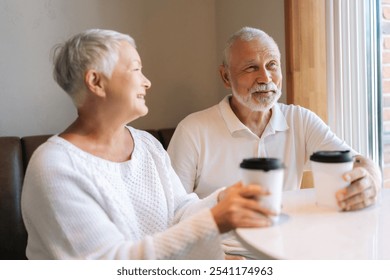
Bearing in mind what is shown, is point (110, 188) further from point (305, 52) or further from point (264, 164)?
point (305, 52)

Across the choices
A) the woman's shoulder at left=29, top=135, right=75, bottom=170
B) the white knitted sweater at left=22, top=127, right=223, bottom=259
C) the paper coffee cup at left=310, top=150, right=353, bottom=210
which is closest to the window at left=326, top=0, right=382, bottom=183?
the paper coffee cup at left=310, top=150, right=353, bottom=210

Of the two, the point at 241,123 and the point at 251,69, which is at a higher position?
the point at 251,69

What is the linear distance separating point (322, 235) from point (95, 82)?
0.67 meters

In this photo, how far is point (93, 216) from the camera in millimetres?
990

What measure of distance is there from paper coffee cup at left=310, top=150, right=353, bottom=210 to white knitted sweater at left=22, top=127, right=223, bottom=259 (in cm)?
28

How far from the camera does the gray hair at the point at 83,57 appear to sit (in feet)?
3.69

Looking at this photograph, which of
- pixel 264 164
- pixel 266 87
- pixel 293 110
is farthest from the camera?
pixel 293 110

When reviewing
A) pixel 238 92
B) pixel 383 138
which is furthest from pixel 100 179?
pixel 383 138

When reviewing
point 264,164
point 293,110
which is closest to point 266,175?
point 264,164

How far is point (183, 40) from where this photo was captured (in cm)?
240

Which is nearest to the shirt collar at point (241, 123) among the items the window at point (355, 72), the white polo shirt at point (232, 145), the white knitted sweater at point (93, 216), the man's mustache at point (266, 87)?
the white polo shirt at point (232, 145)

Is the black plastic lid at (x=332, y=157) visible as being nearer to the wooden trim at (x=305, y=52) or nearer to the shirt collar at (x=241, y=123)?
the shirt collar at (x=241, y=123)
